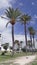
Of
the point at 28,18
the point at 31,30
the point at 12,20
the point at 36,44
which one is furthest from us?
the point at 36,44

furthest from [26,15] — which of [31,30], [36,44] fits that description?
[36,44]

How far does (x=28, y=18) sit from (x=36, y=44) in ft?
163

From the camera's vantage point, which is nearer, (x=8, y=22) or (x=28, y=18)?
(x=8, y=22)

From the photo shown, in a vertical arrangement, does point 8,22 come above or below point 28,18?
below

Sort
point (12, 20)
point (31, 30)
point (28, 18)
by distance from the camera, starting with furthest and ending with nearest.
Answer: point (31, 30), point (28, 18), point (12, 20)

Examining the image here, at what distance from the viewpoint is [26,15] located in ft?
275

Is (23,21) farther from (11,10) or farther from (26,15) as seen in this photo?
(11,10)

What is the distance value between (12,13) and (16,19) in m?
1.93

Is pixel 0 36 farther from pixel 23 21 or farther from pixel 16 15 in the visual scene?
pixel 16 15

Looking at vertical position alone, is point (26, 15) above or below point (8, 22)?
above

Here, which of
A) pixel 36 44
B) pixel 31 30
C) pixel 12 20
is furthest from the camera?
pixel 36 44

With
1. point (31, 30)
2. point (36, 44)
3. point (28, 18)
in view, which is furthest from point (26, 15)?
point (36, 44)

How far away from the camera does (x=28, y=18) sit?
274ft

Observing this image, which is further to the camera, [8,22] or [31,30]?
[31,30]
